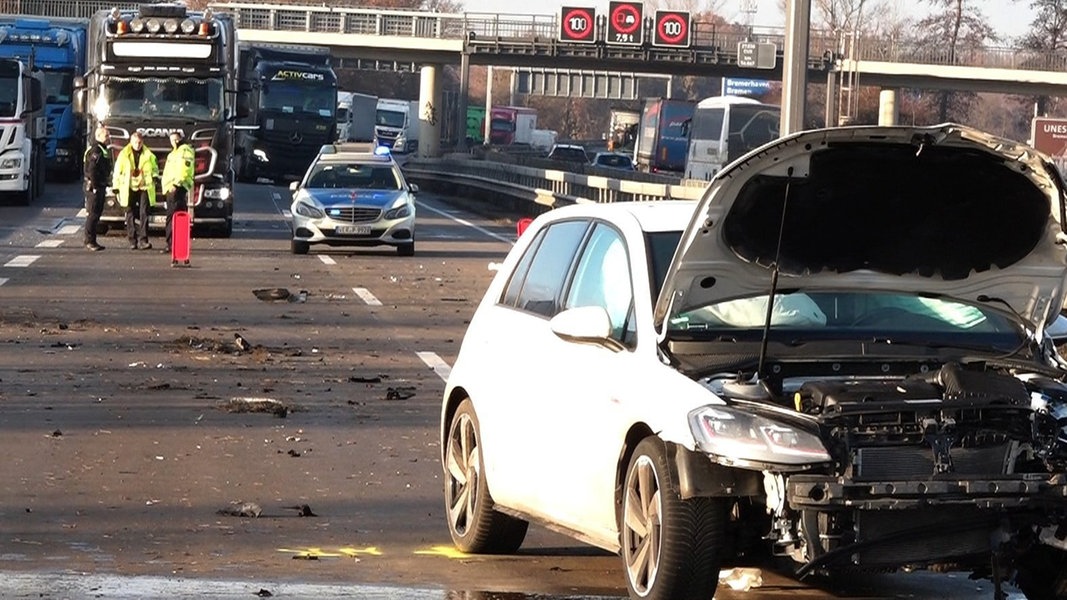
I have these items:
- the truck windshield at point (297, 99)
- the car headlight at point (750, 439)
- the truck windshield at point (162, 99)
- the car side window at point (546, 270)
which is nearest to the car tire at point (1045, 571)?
the car headlight at point (750, 439)

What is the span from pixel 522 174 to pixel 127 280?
93.0 ft

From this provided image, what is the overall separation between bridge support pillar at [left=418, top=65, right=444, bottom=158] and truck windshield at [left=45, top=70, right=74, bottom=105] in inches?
1878

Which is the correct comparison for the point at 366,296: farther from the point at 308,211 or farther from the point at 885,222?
the point at 885,222

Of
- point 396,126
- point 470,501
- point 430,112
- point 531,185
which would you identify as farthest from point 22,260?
point 396,126

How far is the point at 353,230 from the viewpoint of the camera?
30.5 meters

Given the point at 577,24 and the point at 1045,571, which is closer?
the point at 1045,571

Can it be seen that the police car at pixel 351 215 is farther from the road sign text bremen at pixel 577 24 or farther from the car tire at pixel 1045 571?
the road sign text bremen at pixel 577 24

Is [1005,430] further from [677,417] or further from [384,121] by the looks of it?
[384,121]

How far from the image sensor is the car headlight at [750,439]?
668 centimetres

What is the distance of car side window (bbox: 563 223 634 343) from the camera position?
7.77m

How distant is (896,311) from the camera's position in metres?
7.96

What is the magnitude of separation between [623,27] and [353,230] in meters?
60.8

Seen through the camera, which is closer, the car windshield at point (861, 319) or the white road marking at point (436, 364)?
the car windshield at point (861, 319)

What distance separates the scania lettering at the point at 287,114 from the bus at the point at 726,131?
10.8m
